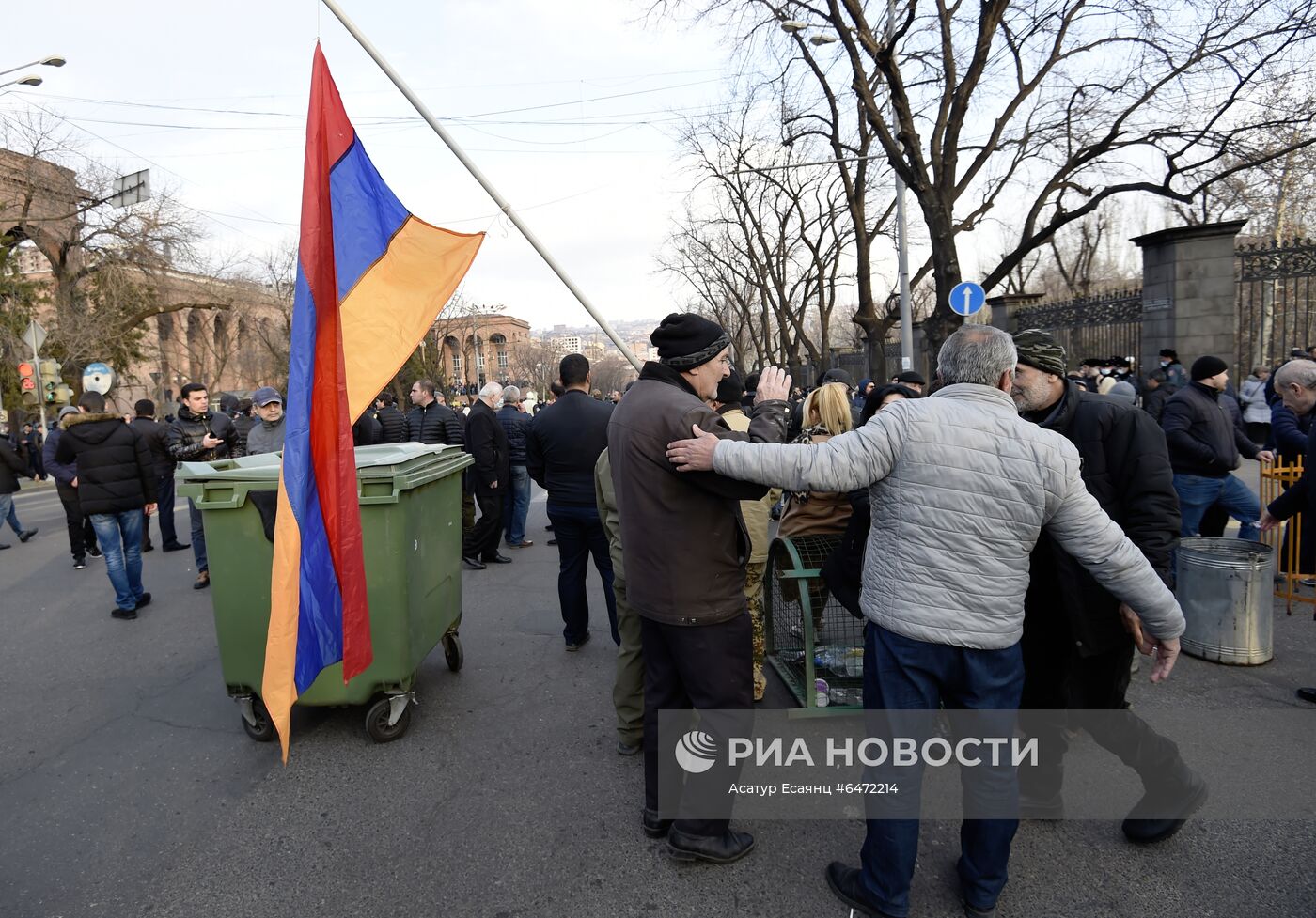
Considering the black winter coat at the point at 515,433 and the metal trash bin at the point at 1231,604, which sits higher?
the black winter coat at the point at 515,433

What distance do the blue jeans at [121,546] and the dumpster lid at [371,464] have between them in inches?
106

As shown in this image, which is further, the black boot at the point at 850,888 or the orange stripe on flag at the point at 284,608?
the orange stripe on flag at the point at 284,608

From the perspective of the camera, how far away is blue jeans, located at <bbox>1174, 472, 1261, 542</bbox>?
555cm

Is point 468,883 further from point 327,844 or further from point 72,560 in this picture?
point 72,560

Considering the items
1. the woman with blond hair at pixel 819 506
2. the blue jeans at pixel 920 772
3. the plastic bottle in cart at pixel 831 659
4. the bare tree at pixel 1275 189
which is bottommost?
the plastic bottle in cart at pixel 831 659

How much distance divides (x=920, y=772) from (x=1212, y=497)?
4.51 m

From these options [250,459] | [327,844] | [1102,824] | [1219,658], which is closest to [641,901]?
[327,844]

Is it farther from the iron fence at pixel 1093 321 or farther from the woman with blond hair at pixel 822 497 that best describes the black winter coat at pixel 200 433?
the iron fence at pixel 1093 321

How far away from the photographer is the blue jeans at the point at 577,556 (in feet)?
16.6

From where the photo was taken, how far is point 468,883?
2.81 meters

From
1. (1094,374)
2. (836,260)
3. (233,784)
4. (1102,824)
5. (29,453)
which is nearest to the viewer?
(1102,824)

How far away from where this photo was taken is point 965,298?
1179cm

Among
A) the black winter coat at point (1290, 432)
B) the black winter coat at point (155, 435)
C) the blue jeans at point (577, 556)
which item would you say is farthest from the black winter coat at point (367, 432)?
the black winter coat at point (1290, 432)

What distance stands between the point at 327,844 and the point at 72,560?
27.1ft
